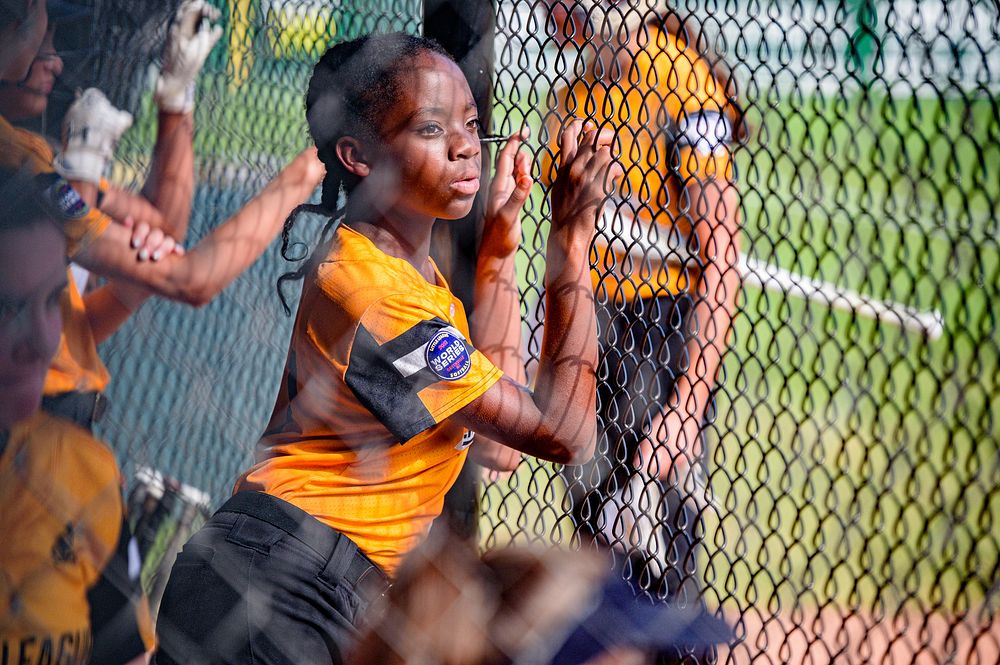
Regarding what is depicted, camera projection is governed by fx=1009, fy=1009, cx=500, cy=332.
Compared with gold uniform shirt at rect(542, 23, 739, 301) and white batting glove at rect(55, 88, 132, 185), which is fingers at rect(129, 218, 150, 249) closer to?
white batting glove at rect(55, 88, 132, 185)

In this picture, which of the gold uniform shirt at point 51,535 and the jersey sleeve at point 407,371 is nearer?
the jersey sleeve at point 407,371

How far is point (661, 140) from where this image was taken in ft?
7.18

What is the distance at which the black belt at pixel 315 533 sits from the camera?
1.52m

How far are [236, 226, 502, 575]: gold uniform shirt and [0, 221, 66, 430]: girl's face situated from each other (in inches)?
18.9

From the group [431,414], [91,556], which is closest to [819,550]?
[431,414]

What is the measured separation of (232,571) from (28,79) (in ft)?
3.38

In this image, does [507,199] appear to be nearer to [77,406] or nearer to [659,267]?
[659,267]

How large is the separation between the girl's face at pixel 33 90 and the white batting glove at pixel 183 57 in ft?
0.67

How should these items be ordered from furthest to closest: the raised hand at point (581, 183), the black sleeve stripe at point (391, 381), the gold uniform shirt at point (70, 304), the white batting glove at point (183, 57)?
the white batting glove at point (183, 57) < the gold uniform shirt at point (70, 304) < the raised hand at point (581, 183) < the black sleeve stripe at point (391, 381)

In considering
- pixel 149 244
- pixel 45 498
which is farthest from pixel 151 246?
pixel 45 498

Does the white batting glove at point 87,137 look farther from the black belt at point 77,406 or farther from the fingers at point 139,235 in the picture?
the black belt at point 77,406

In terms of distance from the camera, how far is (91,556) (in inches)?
81.7

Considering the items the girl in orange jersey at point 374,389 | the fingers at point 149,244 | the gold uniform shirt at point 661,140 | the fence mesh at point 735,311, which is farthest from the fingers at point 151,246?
the gold uniform shirt at point 661,140

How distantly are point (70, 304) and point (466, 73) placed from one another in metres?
0.95
